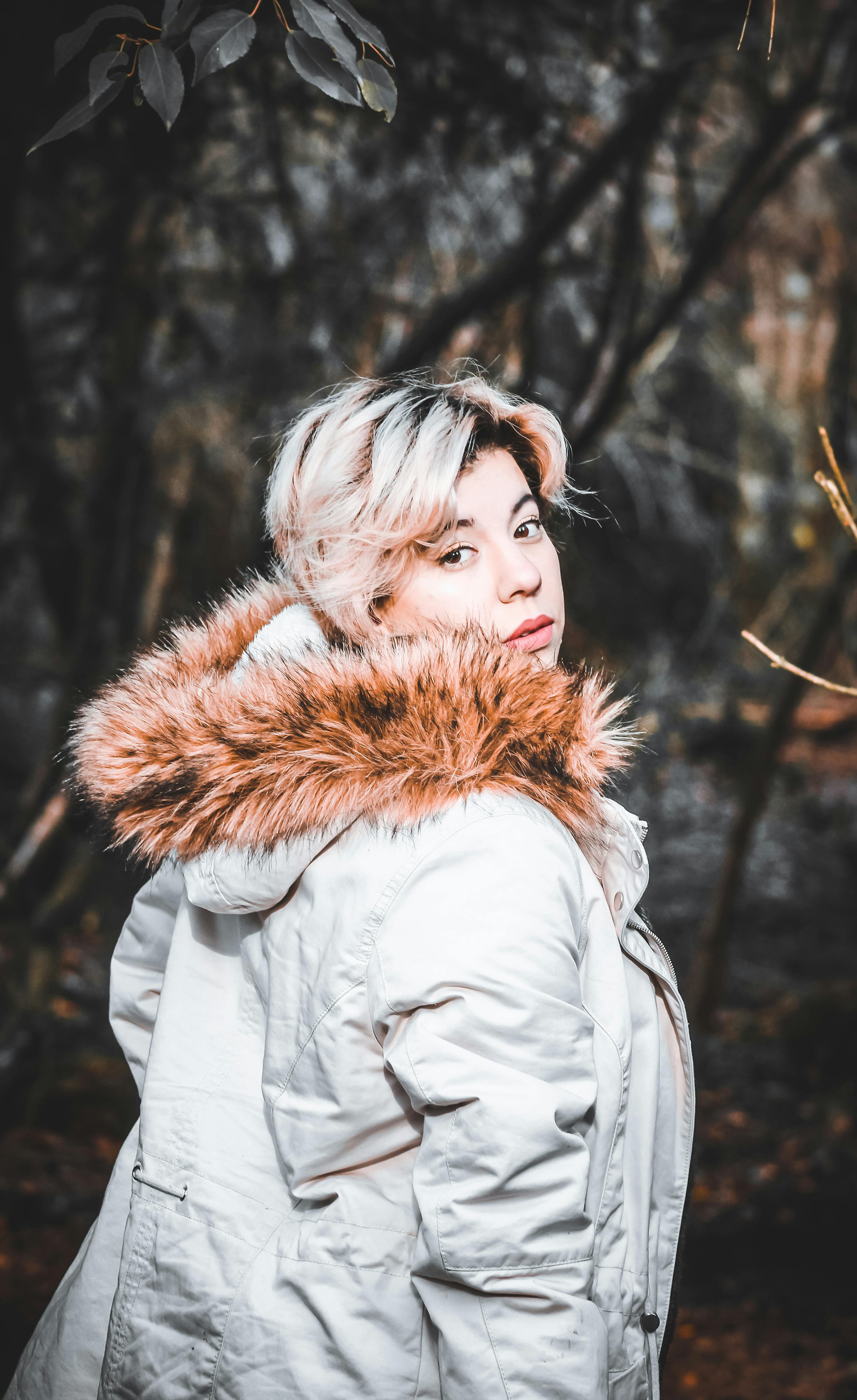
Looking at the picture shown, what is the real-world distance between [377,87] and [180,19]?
25cm

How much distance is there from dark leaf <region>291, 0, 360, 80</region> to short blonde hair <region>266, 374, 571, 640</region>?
17.3 inches

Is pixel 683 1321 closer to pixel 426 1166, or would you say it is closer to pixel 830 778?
pixel 426 1166

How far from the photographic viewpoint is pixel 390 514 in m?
1.35

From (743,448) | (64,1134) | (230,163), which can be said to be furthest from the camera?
(743,448)

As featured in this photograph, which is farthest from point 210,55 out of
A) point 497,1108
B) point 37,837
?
point 37,837

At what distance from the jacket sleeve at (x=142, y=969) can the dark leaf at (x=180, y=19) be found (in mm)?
1109

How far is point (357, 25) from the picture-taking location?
1131 millimetres

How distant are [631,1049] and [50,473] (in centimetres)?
348

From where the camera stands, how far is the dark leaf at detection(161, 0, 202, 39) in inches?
45.1

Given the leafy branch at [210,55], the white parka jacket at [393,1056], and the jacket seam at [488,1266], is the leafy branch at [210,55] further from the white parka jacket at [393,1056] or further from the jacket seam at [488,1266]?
the jacket seam at [488,1266]

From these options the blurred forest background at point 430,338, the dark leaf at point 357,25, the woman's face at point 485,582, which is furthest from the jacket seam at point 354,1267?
the blurred forest background at point 430,338

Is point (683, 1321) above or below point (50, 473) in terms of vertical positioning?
below

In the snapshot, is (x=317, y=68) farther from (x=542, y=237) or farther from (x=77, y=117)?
(x=542, y=237)

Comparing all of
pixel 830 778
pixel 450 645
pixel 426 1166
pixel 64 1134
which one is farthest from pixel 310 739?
pixel 830 778
